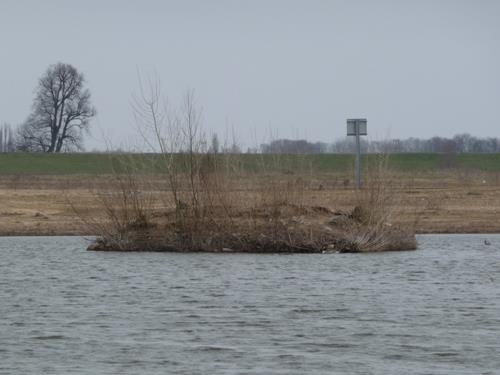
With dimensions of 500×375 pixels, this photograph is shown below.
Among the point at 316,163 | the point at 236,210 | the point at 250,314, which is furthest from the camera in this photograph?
the point at 316,163

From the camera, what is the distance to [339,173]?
7450 centimetres

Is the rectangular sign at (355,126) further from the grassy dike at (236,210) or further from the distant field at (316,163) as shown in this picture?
the grassy dike at (236,210)

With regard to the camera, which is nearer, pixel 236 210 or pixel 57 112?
pixel 236 210

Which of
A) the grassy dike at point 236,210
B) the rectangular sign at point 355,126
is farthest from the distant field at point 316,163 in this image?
the grassy dike at point 236,210

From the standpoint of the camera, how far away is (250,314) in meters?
19.8

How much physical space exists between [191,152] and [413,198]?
68.4 ft

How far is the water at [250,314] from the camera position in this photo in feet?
51.0

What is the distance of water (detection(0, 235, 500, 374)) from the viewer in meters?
15.5

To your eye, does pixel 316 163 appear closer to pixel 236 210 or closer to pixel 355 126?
pixel 355 126

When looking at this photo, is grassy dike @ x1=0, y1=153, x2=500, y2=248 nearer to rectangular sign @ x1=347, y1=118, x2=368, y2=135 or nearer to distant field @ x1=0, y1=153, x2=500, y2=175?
rectangular sign @ x1=347, y1=118, x2=368, y2=135

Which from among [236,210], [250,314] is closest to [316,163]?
[236,210]

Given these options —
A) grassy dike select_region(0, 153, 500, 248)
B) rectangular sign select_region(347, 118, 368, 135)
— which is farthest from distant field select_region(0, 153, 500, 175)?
grassy dike select_region(0, 153, 500, 248)

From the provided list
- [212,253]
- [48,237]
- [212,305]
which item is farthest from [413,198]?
[212,305]

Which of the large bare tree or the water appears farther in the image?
the large bare tree
